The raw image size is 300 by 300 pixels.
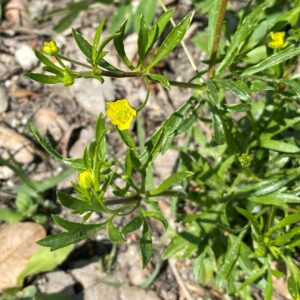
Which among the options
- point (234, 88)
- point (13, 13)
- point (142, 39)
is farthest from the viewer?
point (13, 13)

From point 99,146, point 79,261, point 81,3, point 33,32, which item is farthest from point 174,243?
point 33,32

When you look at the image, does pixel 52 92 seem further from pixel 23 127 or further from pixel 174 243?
pixel 174 243

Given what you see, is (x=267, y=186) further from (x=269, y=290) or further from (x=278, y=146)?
(x=269, y=290)

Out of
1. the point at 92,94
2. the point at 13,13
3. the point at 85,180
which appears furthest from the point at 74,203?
the point at 13,13

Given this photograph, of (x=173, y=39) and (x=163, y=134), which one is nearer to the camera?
(x=173, y=39)

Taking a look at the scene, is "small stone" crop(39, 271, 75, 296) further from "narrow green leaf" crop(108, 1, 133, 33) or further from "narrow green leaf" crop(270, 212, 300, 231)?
"narrow green leaf" crop(108, 1, 133, 33)

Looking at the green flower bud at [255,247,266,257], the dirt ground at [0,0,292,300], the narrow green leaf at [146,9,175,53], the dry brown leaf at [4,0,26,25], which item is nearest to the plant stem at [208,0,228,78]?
the narrow green leaf at [146,9,175,53]
